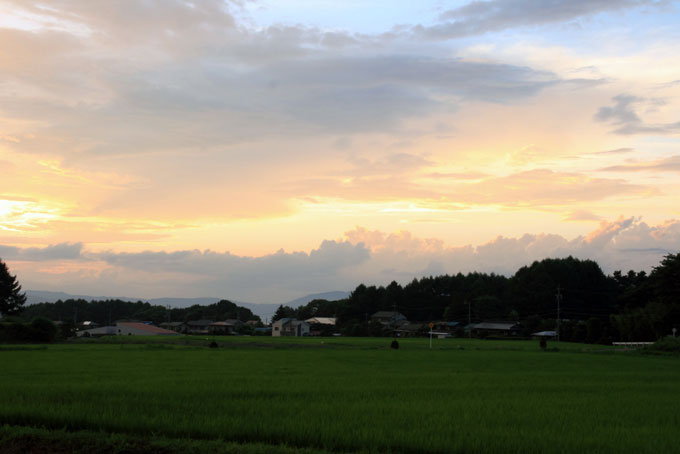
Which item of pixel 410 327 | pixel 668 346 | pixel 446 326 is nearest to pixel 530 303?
pixel 446 326

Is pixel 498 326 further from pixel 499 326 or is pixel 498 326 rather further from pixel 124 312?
pixel 124 312

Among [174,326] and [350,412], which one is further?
[174,326]

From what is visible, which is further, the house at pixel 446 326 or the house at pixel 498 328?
the house at pixel 446 326

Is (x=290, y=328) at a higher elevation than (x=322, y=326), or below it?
below

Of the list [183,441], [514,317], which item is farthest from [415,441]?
[514,317]

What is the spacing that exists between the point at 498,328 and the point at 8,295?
248ft

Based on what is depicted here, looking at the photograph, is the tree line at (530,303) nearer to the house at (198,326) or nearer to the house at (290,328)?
the house at (290,328)

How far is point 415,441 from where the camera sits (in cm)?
1145

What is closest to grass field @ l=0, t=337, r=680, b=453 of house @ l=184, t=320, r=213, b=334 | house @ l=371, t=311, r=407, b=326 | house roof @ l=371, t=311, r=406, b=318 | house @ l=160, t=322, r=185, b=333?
house @ l=371, t=311, r=407, b=326

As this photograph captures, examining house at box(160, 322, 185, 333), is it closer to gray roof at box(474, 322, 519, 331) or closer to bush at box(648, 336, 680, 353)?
gray roof at box(474, 322, 519, 331)

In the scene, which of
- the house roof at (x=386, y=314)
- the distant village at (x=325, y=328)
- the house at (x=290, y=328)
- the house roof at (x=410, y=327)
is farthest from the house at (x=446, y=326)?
the house at (x=290, y=328)

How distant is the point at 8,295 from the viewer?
85312 millimetres

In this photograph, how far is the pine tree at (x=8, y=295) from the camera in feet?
278

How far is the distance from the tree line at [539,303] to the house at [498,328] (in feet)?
9.81
